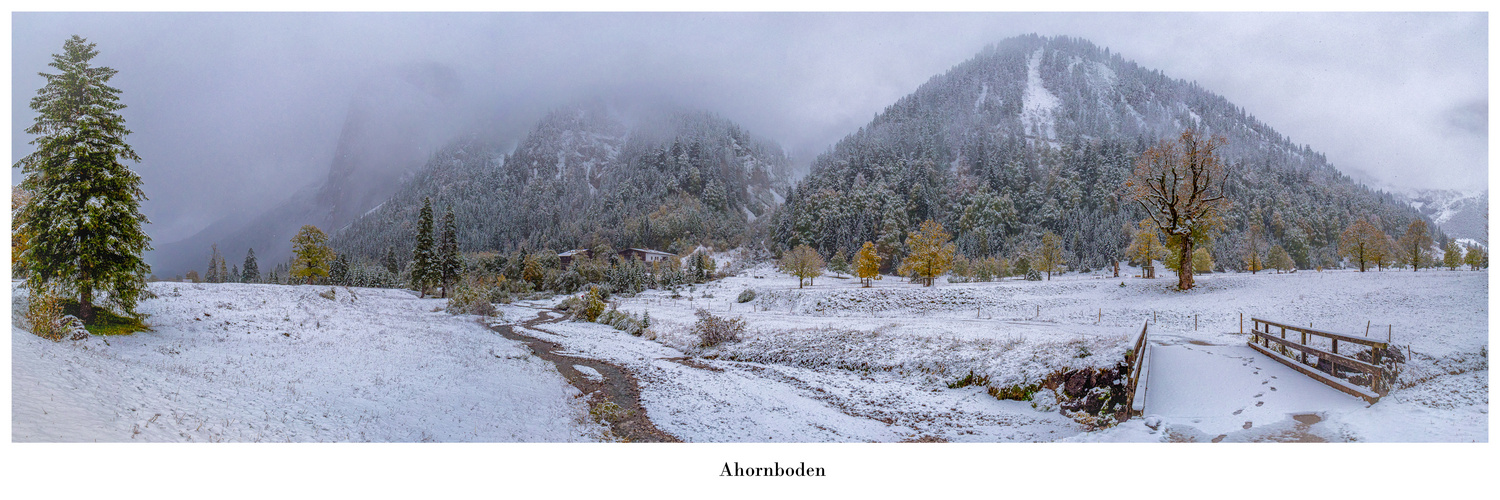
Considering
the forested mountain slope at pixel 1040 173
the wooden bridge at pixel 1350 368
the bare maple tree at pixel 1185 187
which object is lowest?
the wooden bridge at pixel 1350 368

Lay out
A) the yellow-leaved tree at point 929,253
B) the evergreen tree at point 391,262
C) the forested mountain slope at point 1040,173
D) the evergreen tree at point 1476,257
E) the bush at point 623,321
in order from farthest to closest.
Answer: the yellow-leaved tree at point 929,253
the forested mountain slope at point 1040,173
the evergreen tree at point 391,262
the bush at point 623,321
the evergreen tree at point 1476,257

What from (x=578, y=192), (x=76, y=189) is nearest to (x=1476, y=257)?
(x=76, y=189)

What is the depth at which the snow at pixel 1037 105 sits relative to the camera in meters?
125

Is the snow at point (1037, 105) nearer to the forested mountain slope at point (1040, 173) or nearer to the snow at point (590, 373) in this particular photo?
the forested mountain slope at point (1040, 173)

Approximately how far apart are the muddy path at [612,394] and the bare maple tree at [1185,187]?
765 inches

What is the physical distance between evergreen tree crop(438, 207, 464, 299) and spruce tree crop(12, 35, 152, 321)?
81.4 feet

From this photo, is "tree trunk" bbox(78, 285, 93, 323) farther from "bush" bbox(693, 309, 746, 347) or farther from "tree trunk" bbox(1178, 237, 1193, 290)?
"tree trunk" bbox(1178, 237, 1193, 290)

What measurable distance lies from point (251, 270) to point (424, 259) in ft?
35.6

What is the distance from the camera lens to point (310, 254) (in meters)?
30.2

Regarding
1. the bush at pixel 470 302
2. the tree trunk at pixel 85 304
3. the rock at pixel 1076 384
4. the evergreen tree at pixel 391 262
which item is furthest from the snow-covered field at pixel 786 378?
the evergreen tree at pixel 391 262

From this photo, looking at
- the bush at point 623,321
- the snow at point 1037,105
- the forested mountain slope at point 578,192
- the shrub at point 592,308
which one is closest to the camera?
the bush at point 623,321

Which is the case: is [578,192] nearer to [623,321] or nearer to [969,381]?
[623,321]
